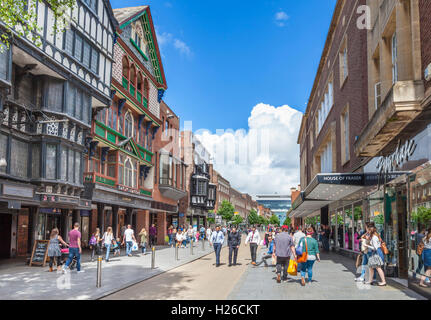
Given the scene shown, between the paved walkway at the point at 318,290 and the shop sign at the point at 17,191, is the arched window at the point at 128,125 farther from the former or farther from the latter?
the paved walkway at the point at 318,290

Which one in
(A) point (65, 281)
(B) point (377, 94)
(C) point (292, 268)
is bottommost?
(A) point (65, 281)

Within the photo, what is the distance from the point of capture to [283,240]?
1219 cm

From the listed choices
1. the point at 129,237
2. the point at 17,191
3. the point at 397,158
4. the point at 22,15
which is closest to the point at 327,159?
the point at 129,237

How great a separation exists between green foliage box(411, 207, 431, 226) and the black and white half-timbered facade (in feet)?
41.3

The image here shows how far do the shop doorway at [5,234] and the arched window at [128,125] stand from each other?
9.77 metres

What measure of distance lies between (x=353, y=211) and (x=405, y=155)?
10.0 metres

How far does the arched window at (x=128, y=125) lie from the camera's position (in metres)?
27.7

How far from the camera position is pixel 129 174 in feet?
88.7

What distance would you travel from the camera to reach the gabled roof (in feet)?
90.1

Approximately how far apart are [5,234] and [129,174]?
8870mm

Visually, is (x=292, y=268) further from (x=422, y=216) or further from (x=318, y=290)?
(x=422, y=216)

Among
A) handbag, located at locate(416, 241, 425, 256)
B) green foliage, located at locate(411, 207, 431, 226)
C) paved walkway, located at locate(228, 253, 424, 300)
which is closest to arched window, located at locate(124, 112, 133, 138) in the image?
paved walkway, located at locate(228, 253, 424, 300)

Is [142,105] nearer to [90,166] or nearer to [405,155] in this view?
[90,166]
